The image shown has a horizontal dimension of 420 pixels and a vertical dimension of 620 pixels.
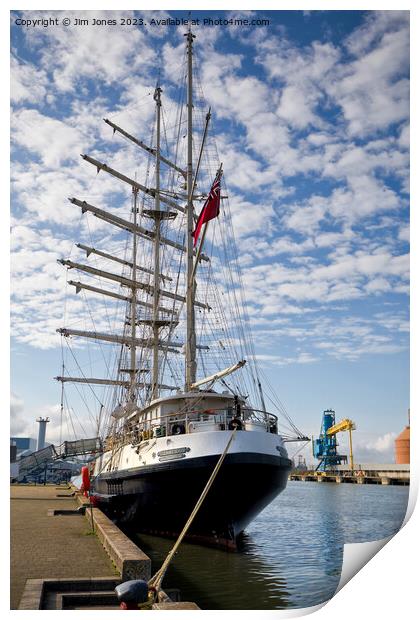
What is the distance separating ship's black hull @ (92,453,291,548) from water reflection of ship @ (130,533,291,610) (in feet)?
1.80

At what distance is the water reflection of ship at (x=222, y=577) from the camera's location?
11.1 meters

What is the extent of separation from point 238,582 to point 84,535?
3.77 meters

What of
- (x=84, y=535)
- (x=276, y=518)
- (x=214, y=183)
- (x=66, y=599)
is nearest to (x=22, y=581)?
(x=66, y=599)

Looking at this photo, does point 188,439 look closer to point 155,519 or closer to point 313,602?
point 155,519

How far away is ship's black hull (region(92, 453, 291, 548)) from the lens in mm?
15641

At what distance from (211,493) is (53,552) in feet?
19.5

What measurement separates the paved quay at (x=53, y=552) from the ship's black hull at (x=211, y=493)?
8.44 feet

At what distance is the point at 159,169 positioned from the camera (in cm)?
3148

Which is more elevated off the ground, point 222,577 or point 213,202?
point 213,202

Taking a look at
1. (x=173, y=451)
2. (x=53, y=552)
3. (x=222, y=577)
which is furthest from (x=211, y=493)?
(x=53, y=552)

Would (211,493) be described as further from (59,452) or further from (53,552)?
(59,452)

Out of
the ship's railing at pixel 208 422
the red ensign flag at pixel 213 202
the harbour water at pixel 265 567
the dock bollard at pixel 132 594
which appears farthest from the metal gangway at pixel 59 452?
Result: the dock bollard at pixel 132 594

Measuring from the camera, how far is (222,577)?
13.3 meters
